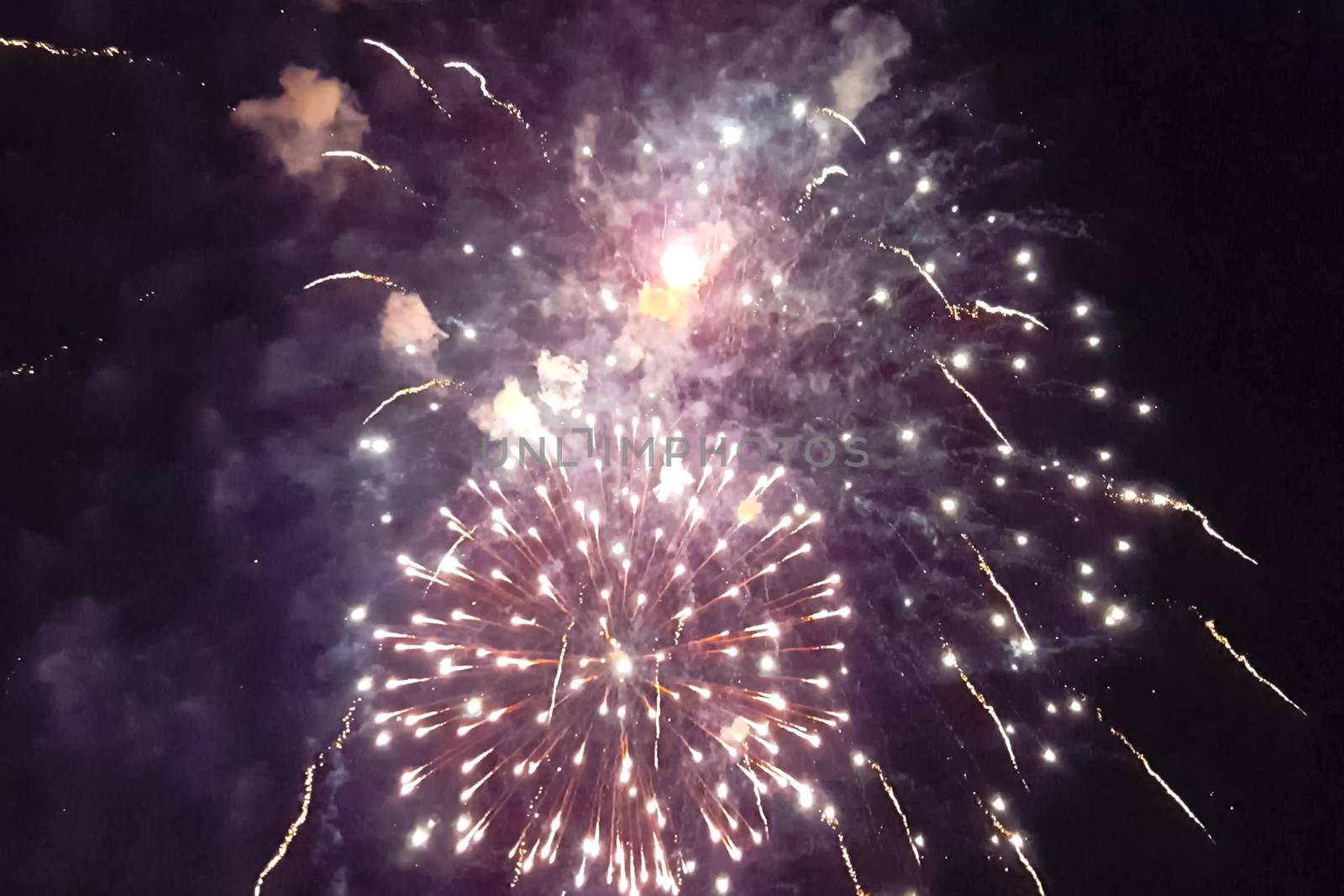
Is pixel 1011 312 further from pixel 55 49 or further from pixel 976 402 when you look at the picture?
pixel 55 49

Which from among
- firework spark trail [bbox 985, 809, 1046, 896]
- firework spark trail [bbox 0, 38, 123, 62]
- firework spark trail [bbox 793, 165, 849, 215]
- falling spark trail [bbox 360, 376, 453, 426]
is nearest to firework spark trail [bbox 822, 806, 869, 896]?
firework spark trail [bbox 985, 809, 1046, 896]

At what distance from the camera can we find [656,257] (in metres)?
6.66

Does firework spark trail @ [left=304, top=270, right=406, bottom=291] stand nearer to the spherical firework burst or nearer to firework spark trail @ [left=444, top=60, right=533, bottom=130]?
firework spark trail @ [left=444, top=60, right=533, bottom=130]

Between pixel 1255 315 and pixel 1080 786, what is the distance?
15.4 feet

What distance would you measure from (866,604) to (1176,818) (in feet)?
11.2

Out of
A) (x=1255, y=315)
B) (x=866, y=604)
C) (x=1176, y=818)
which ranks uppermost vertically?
(x=1255, y=315)

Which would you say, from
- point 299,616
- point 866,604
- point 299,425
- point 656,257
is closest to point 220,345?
point 299,425

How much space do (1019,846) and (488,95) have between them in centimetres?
878

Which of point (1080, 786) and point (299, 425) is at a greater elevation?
point (299, 425)

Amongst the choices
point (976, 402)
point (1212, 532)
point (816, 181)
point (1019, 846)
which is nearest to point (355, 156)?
point (816, 181)

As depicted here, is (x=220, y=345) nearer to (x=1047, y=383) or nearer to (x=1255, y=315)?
(x=1047, y=383)

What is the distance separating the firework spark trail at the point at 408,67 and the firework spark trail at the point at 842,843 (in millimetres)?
7722

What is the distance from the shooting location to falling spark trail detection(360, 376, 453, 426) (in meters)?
6.81

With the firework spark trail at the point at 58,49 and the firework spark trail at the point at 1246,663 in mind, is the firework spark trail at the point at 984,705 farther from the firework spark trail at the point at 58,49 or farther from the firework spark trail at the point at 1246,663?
the firework spark trail at the point at 58,49
